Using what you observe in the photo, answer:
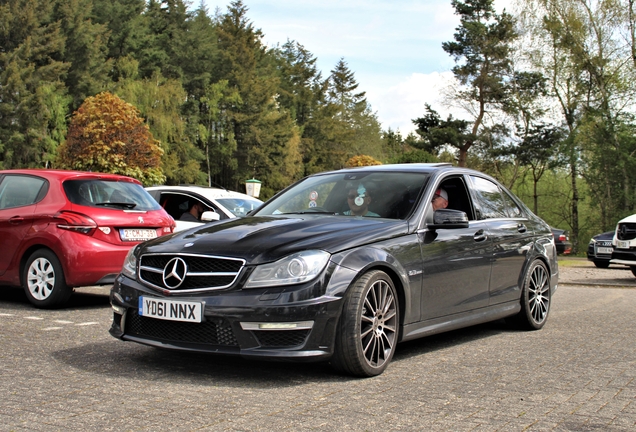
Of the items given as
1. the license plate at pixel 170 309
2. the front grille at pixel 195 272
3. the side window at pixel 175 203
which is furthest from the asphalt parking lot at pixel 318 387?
the side window at pixel 175 203

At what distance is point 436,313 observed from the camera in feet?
20.0

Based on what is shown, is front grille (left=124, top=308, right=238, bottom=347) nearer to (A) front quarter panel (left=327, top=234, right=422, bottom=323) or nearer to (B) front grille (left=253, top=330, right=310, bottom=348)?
(B) front grille (left=253, top=330, right=310, bottom=348)

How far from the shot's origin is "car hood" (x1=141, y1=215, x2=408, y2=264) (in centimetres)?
511

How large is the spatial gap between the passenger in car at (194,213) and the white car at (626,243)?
902 cm

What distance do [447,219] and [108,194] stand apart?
16.0 feet

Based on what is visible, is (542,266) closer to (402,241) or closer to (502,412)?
(402,241)

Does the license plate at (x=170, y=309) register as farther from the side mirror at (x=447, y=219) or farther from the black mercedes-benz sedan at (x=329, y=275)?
the side mirror at (x=447, y=219)

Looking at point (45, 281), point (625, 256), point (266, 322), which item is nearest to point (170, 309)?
point (266, 322)

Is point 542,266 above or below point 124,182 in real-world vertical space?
below

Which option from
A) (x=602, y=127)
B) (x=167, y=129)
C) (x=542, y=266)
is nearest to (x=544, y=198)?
(x=602, y=127)

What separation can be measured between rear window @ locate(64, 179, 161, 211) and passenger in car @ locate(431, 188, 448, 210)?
4.33 meters

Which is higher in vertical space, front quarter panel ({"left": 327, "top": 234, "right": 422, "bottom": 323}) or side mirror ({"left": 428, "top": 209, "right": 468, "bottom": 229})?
side mirror ({"left": 428, "top": 209, "right": 468, "bottom": 229})

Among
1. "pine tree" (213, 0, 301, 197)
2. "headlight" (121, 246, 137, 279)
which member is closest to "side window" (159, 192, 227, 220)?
"headlight" (121, 246, 137, 279)

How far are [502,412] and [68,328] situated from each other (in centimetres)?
464
